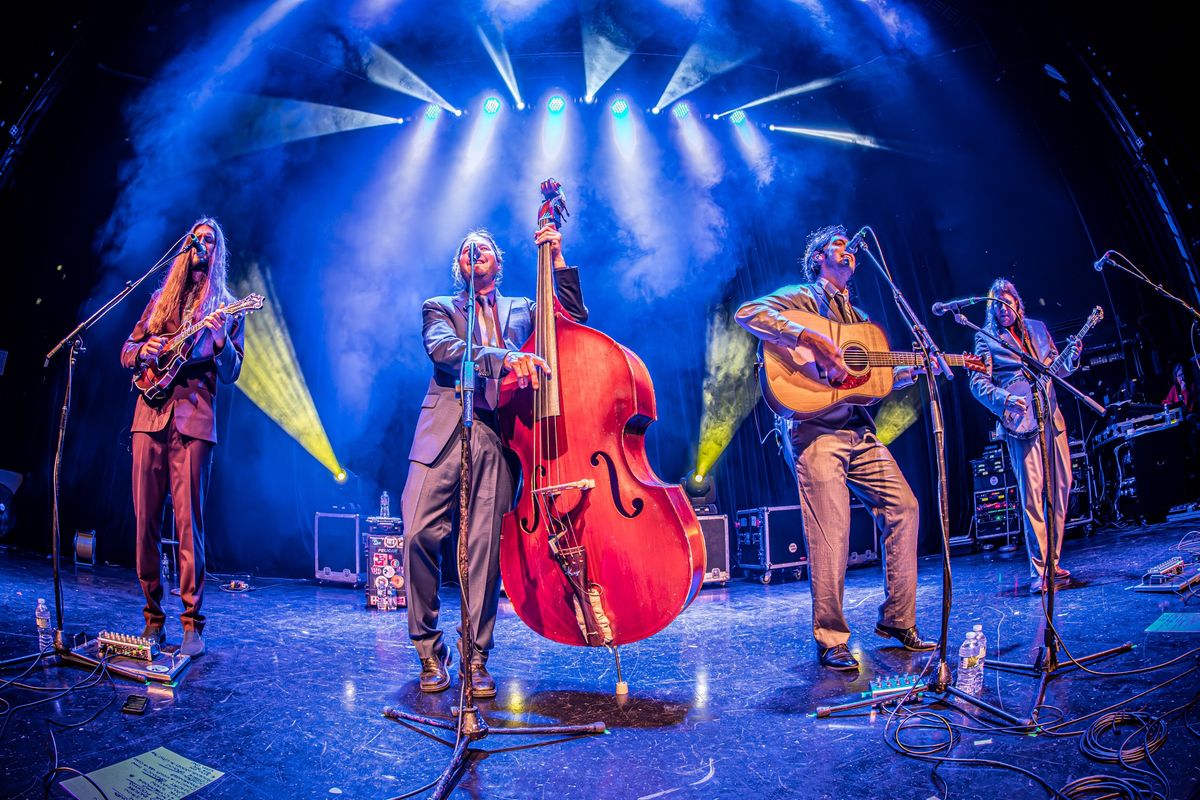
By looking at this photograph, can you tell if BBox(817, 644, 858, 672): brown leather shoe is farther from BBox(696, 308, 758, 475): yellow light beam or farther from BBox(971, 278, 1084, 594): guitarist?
BBox(696, 308, 758, 475): yellow light beam

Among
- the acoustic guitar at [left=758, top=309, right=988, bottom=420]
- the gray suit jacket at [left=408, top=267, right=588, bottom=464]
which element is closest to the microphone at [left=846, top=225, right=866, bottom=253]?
the acoustic guitar at [left=758, top=309, right=988, bottom=420]

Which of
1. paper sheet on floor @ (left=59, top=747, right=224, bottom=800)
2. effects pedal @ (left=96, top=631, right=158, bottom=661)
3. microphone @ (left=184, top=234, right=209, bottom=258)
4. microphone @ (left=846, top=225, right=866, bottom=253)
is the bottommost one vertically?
paper sheet on floor @ (left=59, top=747, right=224, bottom=800)

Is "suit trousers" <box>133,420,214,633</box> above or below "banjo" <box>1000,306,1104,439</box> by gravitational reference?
below

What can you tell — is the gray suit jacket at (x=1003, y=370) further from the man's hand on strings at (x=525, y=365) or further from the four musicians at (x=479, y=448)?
the man's hand on strings at (x=525, y=365)

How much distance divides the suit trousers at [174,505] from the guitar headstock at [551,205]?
2.44 m

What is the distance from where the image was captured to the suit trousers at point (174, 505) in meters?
4.02

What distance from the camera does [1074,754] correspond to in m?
2.32

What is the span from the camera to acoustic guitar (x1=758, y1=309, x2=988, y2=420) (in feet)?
12.2

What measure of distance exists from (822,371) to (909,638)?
1.52 metres

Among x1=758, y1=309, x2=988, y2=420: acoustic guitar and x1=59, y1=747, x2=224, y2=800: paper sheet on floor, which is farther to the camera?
x1=758, y1=309, x2=988, y2=420: acoustic guitar

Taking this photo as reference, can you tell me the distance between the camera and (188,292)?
4316 mm

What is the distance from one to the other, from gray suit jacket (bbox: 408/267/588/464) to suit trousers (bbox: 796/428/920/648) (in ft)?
4.96

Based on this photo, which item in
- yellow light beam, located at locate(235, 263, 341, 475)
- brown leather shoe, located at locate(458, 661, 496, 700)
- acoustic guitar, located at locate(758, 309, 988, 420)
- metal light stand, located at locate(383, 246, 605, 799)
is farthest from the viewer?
yellow light beam, located at locate(235, 263, 341, 475)

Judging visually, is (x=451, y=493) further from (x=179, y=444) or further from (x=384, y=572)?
(x=384, y=572)
